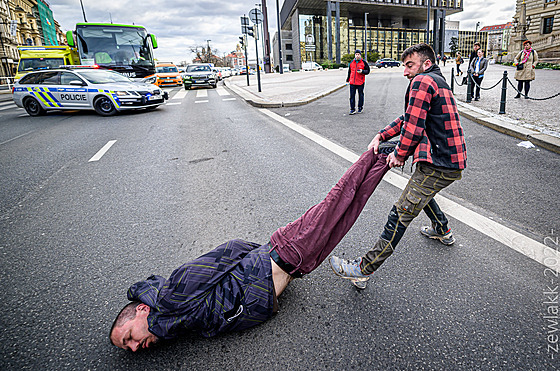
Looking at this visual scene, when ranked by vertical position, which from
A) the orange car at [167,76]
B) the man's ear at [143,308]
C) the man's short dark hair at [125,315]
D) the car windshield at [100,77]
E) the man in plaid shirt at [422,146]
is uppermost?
the orange car at [167,76]

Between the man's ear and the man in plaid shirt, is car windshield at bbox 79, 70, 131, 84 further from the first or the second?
the man in plaid shirt

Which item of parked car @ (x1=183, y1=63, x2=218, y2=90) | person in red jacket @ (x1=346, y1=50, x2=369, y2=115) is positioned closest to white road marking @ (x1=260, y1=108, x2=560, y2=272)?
person in red jacket @ (x1=346, y1=50, x2=369, y2=115)

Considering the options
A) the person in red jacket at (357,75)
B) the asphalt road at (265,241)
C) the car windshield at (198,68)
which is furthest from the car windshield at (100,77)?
the car windshield at (198,68)

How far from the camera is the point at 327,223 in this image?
2.05 m

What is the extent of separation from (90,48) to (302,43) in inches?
2524

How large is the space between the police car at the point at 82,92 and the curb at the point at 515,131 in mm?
10072

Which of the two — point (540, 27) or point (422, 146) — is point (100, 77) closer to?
point (422, 146)

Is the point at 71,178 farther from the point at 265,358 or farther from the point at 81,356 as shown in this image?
the point at 265,358

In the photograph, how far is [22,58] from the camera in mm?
21250

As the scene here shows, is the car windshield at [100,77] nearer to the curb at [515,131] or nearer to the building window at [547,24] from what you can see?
the curb at [515,131]

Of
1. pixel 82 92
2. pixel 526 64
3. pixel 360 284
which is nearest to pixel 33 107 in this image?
pixel 82 92

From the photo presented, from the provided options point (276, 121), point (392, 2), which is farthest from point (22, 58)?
point (392, 2)

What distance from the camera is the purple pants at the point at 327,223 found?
6.57 ft

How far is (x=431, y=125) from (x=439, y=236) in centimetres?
113
